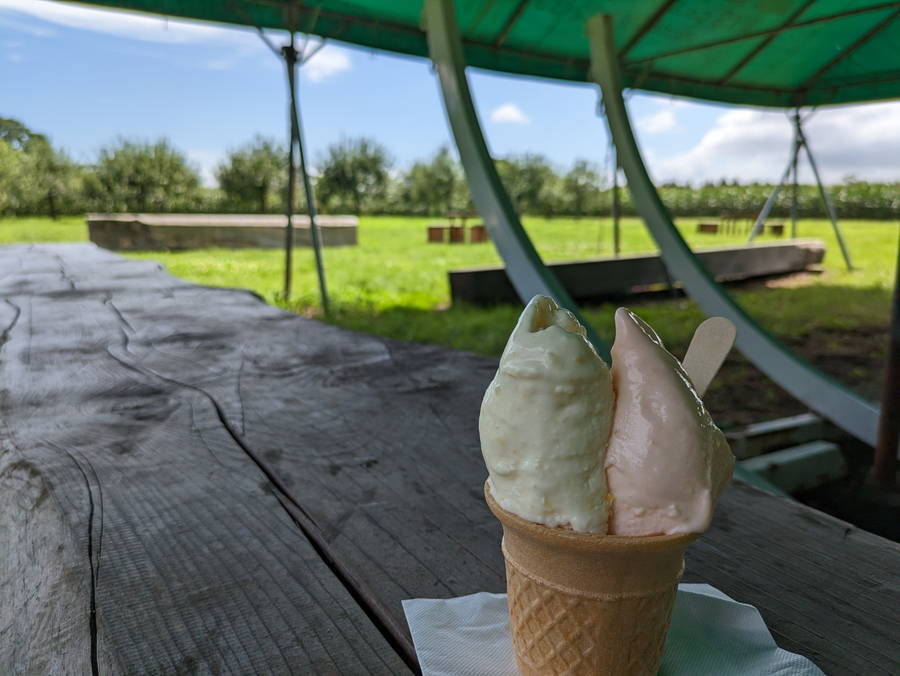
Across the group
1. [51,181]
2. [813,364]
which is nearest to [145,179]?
[51,181]

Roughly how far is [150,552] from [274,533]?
143mm

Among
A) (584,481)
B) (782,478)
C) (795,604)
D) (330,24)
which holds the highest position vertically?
(330,24)

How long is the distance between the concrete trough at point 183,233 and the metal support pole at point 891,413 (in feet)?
29.3

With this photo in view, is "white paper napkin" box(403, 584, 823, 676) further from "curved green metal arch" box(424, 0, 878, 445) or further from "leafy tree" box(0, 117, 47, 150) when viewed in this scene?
"leafy tree" box(0, 117, 47, 150)

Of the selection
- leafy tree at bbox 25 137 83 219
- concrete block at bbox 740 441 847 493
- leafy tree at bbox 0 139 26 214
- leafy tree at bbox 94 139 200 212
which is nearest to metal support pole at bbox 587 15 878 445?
concrete block at bbox 740 441 847 493

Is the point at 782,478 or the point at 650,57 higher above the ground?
the point at 650,57

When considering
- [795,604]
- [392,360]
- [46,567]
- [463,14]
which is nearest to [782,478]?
[392,360]

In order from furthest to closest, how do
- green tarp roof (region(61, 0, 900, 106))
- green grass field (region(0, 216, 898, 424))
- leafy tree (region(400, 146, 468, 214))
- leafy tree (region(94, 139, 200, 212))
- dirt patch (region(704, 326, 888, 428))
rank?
leafy tree (region(400, 146, 468, 214)), leafy tree (region(94, 139, 200, 212)), green grass field (region(0, 216, 898, 424)), green tarp roof (region(61, 0, 900, 106)), dirt patch (region(704, 326, 888, 428))

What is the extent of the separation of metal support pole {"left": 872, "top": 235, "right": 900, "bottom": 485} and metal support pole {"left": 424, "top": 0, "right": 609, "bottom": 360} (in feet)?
3.90

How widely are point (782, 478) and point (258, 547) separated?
2.30 meters

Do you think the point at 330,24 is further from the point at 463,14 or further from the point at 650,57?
the point at 650,57

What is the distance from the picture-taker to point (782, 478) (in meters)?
2.43

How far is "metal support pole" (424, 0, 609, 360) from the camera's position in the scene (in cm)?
267

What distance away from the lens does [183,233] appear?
957cm
